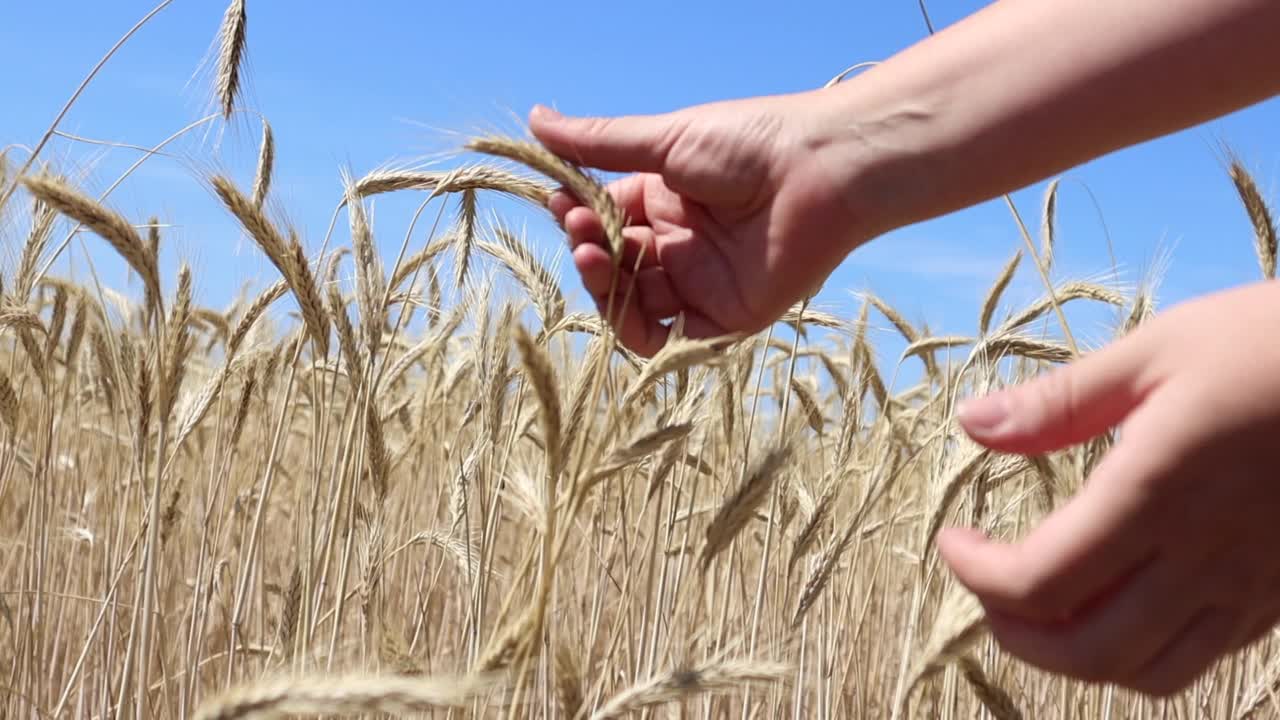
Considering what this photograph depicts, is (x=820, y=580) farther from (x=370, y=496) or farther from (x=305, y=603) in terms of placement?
(x=370, y=496)

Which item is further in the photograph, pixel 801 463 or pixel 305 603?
pixel 801 463

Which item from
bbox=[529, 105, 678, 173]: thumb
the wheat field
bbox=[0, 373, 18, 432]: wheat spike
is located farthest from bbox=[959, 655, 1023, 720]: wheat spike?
bbox=[0, 373, 18, 432]: wheat spike

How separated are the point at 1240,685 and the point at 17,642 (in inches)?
98.4

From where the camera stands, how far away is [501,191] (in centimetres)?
140

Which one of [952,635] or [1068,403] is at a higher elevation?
[1068,403]

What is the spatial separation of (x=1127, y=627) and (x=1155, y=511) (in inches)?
3.1

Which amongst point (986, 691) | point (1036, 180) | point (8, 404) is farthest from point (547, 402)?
point (8, 404)

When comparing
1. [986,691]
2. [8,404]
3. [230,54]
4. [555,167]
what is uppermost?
[230,54]

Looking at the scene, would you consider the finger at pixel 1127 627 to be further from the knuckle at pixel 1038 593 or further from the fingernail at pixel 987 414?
the fingernail at pixel 987 414

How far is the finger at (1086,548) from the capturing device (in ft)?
2.15

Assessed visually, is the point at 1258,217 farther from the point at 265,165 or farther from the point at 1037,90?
the point at 265,165

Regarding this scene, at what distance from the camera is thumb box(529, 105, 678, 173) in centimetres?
127

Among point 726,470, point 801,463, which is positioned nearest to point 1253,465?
point 726,470

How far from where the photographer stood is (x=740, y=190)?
1.28 metres
